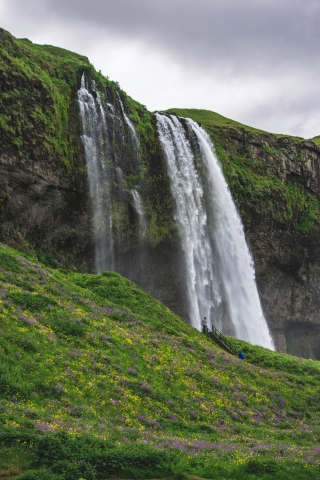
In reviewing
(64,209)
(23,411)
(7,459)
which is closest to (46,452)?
(7,459)

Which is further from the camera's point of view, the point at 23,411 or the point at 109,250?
the point at 109,250

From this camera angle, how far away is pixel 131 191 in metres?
45.1

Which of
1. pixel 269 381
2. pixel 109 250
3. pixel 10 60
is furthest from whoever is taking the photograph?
pixel 109 250

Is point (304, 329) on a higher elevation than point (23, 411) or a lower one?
higher

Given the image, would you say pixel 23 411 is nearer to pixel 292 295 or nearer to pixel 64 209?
pixel 64 209

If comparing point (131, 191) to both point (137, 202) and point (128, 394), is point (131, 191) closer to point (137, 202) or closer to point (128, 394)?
point (137, 202)

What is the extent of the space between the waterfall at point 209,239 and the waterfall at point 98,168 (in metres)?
8.52

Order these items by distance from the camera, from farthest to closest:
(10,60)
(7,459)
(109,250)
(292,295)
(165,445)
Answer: (292,295), (109,250), (10,60), (165,445), (7,459)

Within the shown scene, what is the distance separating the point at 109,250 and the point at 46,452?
34325mm

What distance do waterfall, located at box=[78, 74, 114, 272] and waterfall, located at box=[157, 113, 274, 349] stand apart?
8517 millimetres

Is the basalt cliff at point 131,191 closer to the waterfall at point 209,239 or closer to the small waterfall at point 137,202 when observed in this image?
the small waterfall at point 137,202

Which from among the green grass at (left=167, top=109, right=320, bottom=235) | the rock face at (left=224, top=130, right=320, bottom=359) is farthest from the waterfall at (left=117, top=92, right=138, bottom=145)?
the rock face at (left=224, top=130, right=320, bottom=359)

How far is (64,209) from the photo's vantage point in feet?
133

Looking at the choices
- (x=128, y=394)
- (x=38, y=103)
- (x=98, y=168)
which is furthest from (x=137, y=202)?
(x=128, y=394)
